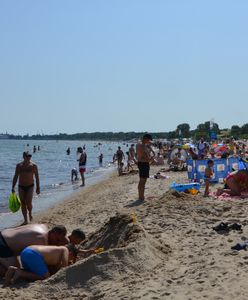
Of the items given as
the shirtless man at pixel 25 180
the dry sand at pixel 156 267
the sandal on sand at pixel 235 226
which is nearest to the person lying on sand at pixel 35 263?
the dry sand at pixel 156 267

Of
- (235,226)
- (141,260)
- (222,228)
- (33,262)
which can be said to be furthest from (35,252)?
(235,226)

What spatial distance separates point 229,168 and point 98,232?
27.3 feet

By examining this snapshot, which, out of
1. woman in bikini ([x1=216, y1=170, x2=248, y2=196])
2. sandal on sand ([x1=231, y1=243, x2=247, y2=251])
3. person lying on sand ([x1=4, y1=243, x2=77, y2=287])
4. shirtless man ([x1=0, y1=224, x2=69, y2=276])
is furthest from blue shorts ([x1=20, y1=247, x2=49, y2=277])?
woman in bikini ([x1=216, y1=170, x2=248, y2=196])

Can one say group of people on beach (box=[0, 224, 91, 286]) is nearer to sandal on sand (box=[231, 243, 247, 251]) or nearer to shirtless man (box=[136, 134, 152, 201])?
sandal on sand (box=[231, 243, 247, 251])

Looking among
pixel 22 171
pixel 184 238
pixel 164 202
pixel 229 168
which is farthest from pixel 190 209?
pixel 229 168

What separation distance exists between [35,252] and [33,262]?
121 millimetres

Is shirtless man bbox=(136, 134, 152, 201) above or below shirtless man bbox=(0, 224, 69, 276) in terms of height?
above

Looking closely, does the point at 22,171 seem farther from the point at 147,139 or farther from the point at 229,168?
the point at 229,168

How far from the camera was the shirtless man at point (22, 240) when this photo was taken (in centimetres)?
608

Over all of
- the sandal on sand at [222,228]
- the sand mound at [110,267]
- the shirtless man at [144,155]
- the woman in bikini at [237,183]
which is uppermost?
the shirtless man at [144,155]

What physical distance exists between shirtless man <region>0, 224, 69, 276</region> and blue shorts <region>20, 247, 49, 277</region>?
300 millimetres

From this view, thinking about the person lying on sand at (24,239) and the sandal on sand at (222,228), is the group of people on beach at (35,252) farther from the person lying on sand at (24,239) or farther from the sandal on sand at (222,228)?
the sandal on sand at (222,228)

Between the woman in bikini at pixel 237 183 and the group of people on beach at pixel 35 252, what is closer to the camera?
the group of people on beach at pixel 35 252

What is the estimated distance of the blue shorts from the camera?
5750 mm
